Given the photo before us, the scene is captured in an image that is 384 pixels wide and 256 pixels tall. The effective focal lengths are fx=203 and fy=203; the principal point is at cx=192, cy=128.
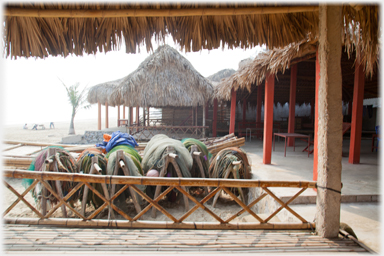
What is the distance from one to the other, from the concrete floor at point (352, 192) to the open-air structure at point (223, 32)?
2.35 ft

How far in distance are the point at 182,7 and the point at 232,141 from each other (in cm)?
Answer: 397

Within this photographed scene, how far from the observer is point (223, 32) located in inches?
99.9

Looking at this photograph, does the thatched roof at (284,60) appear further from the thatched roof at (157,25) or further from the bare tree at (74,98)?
the bare tree at (74,98)

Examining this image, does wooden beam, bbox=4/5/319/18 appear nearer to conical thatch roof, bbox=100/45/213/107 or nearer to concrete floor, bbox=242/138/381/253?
concrete floor, bbox=242/138/381/253

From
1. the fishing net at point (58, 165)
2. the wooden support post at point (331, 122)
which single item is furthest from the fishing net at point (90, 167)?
the wooden support post at point (331, 122)

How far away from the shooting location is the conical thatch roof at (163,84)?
9.04 metres

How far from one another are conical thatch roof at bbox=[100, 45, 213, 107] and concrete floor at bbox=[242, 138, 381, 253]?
514 centimetres

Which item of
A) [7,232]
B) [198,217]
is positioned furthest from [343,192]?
[7,232]

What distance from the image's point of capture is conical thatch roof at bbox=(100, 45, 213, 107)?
9039 mm

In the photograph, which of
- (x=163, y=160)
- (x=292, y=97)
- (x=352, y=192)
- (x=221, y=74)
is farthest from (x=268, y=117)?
(x=221, y=74)

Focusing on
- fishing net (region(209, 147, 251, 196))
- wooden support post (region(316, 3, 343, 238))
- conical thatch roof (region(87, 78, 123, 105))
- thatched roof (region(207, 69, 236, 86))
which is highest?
thatched roof (region(207, 69, 236, 86))

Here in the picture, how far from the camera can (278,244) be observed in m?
1.72

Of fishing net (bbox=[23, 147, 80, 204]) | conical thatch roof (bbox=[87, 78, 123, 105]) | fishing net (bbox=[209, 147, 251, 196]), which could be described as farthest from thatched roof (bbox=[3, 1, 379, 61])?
conical thatch roof (bbox=[87, 78, 123, 105])

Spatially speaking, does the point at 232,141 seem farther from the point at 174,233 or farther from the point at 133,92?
the point at 133,92
